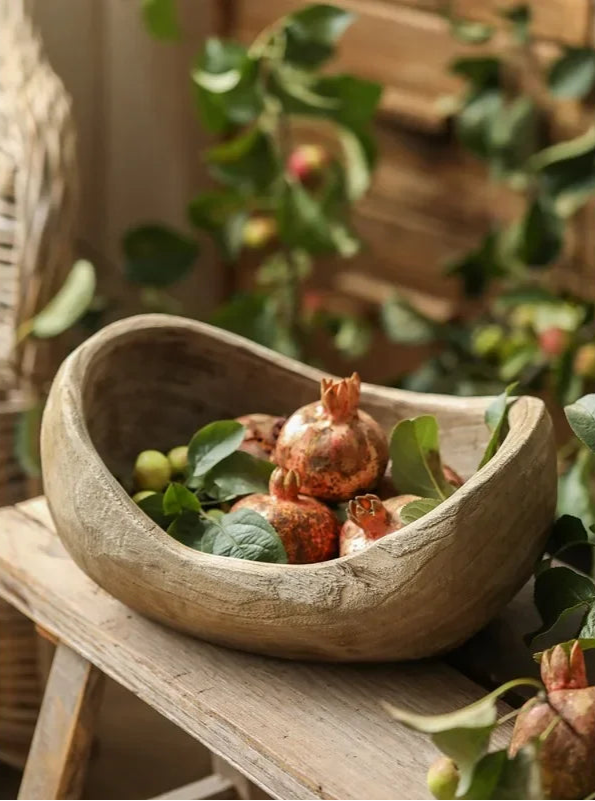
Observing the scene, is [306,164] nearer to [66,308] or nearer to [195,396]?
[66,308]

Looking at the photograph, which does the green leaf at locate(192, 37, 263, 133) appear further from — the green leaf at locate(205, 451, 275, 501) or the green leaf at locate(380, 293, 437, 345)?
the green leaf at locate(205, 451, 275, 501)

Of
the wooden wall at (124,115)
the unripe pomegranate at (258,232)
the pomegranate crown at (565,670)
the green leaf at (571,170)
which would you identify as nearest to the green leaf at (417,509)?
the pomegranate crown at (565,670)

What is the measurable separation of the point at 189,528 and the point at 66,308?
41 centimetres

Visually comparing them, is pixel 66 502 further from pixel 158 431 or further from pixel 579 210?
pixel 579 210

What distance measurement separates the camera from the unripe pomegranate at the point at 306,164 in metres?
1.64

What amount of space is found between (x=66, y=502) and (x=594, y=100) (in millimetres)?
898

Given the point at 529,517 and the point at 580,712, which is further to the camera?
the point at 529,517

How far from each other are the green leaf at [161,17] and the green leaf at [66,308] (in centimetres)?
46

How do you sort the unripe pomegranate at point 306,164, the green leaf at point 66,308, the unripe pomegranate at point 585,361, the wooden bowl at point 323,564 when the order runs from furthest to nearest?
1. the unripe pomegranate at point 306,164
2. the unripe pomegranate at point 585,361
3. the green leaf at point 66,308
4. the wooden bowl at point 323,564

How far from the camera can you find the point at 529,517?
794 mm

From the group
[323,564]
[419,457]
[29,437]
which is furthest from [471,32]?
[323,564]

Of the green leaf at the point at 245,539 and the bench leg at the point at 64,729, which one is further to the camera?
the bench leg at the point at 64,729

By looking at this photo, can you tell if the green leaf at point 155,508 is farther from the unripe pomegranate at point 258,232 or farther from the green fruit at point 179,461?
the unripe pomegranate at point 258,232

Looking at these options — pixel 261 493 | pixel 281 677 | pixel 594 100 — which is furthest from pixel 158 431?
pixel 594 100
